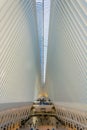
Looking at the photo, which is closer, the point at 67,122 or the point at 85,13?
the point at 85,13

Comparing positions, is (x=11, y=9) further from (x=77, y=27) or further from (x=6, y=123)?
(x=6, y=123)

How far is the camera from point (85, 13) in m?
6.48

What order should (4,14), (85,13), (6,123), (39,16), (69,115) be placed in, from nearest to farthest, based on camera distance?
1. (85,13)
2. (4,14)
3. (39,16)
4. (6,123)
5. (69,115)

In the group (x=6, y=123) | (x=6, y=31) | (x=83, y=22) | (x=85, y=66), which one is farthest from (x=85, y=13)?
(x=6, y=123)

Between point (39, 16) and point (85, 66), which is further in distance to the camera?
point (39, 16)

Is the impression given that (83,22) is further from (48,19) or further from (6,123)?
(6,123)

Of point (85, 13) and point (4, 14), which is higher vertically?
point (4, 14)

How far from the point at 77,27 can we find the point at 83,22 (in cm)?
83

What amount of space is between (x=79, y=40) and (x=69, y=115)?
17.2 m

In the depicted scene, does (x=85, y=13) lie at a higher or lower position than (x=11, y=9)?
→ lower

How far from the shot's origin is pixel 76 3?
6.95 metres

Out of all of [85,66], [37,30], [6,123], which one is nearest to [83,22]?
[85,66]

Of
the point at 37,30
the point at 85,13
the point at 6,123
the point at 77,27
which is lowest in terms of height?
the point at 6,123

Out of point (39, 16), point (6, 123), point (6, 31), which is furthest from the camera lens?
point (6, 123)
